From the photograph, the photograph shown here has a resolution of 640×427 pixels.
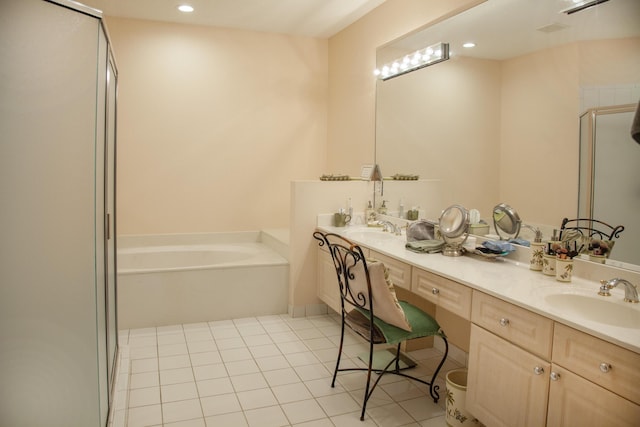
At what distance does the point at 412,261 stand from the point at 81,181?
161 centimetres

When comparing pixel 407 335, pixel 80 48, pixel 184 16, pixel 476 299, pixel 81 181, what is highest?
pixel 184 16

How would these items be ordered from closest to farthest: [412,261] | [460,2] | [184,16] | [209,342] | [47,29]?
[47,29] → [412,261] → [460,2] → [209,342] → [184,16]

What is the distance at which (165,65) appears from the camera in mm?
4418

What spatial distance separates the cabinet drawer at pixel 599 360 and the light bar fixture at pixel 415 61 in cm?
201

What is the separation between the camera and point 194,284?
3.64 metres

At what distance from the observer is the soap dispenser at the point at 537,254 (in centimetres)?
221

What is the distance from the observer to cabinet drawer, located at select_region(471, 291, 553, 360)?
1.65 m

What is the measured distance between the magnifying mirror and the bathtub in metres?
1.60

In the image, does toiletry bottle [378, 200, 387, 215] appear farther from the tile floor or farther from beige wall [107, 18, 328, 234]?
Answer: beige wall [107, 18, 328, 234]

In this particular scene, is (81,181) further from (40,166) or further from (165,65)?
(165,65)

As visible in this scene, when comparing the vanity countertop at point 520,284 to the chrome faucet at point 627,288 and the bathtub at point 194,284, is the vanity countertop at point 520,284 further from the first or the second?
the bathtub at point 194,284

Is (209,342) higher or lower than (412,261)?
lower

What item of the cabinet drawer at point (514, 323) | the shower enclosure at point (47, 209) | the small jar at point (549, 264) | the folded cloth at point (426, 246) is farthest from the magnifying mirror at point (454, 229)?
the shower enclosure at point (47, 209)

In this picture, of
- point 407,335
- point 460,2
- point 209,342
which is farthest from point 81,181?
point 460,2
